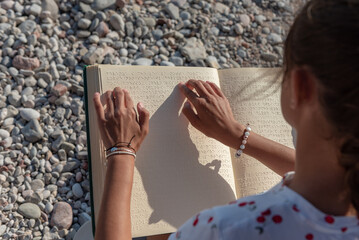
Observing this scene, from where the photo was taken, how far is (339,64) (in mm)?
537

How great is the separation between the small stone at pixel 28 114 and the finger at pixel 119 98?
0.64 meters

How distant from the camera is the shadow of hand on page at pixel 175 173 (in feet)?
3.44

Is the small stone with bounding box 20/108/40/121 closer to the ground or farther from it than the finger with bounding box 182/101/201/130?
closer to the ground

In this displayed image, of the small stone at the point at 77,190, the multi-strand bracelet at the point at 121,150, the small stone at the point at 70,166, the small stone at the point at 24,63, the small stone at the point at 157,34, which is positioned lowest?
the small stone at the point at 77,190

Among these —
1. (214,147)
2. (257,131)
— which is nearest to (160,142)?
(214,147)

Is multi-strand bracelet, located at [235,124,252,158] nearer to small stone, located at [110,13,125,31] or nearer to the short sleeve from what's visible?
the short sleeve

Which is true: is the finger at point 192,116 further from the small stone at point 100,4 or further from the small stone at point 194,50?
the small stone at point 100,4

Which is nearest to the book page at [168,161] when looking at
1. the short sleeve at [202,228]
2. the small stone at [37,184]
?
the short sleeve at [202,228]

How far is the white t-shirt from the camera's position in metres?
0.59

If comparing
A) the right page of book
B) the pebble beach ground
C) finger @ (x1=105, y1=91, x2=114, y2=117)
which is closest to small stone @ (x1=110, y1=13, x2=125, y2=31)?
the pebble beach ground

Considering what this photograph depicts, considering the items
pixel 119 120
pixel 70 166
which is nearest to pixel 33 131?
pixel 70 166

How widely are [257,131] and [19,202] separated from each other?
83cm

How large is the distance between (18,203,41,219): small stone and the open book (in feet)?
1.62

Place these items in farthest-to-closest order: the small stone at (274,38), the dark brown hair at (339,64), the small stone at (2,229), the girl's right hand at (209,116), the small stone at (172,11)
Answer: the small stone at (274,38), the small stone at (172,11), the small stone at (2,229), the girl's right hand at (209,116), the dark brown hair at (339,64)
